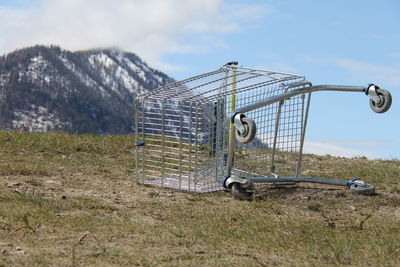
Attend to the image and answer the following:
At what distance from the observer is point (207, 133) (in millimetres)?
8305

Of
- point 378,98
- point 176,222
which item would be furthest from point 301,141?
point 176,222

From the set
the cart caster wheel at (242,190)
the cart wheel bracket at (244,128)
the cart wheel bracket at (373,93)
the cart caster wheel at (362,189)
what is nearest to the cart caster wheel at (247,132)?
the cart wheel bracket at (244,128)

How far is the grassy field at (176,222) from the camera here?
5.14m

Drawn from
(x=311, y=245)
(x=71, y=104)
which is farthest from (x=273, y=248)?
(x=71, y=104)

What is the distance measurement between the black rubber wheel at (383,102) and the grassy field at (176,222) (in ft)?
4.12

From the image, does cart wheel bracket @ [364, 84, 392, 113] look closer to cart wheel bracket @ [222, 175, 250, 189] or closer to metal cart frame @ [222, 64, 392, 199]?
metal cart frame @ [222, 64, 392, 199]

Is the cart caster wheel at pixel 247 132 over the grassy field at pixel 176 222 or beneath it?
over

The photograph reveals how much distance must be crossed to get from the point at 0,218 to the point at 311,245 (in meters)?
3.30

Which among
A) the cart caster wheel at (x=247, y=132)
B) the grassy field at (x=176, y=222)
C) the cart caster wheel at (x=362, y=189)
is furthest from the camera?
the cart caster wheel at (x=362, y=189)

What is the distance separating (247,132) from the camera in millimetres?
6988

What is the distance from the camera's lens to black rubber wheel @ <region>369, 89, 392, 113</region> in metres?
8.57

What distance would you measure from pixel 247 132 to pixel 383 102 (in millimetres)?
2738

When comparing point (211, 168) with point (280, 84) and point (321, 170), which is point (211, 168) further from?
point (321, 170)

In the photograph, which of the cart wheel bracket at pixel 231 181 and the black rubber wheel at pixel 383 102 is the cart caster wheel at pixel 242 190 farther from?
the black rubber wheel at pixel 383 102
